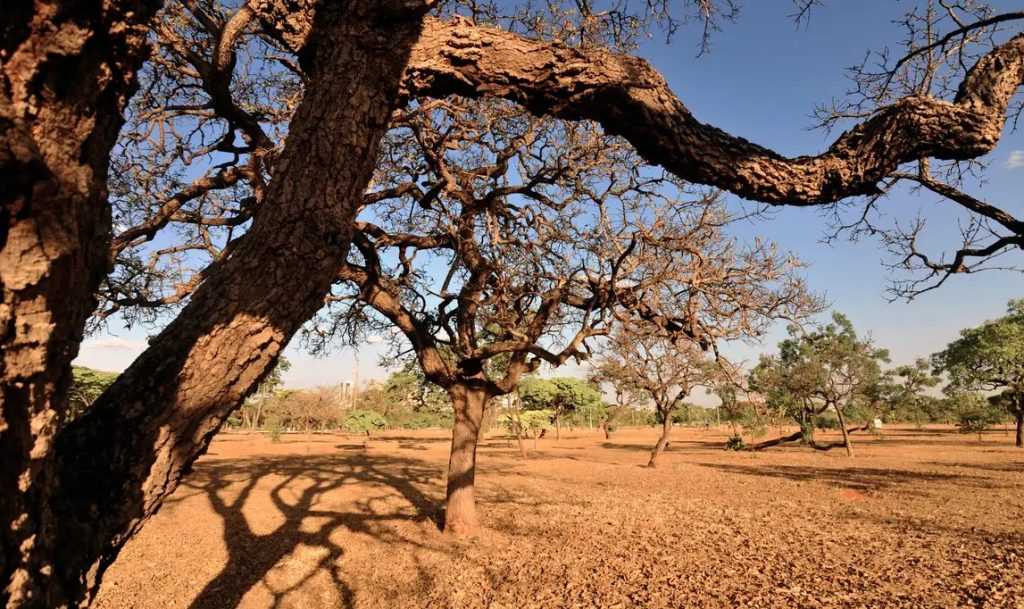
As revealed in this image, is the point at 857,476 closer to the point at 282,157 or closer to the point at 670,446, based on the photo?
the point at 282,157

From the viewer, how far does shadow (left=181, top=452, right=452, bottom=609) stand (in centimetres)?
631

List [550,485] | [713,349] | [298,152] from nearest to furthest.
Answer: [298,152], [713,349], [550,485]

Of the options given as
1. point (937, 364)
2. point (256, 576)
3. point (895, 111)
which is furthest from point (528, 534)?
point (937, 364)

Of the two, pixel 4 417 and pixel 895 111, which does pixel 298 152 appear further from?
pixel 895 111

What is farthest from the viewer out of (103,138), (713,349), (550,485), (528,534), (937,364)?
(937,364)

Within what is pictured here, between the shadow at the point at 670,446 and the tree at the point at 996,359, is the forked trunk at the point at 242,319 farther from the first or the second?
the tree at the point at 996,359

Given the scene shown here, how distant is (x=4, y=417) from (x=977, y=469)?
22.3m

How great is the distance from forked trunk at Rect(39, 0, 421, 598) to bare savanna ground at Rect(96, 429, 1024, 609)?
15.9 feet

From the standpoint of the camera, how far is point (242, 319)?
1612 mm

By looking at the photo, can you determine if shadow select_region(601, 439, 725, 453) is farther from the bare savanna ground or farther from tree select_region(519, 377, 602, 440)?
the bare savanna ground

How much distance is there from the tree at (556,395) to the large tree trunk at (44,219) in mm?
41885

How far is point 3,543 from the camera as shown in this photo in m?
1.02

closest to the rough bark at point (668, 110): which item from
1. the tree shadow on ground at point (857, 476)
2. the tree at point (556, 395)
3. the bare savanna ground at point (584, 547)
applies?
the bare savanna ground at point (584, 547)

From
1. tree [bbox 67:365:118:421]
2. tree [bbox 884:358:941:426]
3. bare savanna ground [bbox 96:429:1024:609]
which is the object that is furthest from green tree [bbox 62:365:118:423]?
tree [bbox 884:358:941:426]
